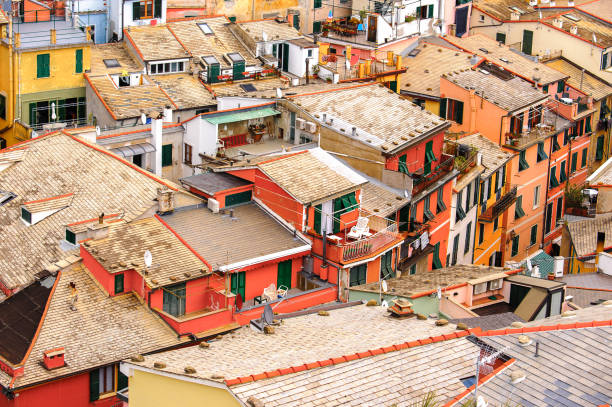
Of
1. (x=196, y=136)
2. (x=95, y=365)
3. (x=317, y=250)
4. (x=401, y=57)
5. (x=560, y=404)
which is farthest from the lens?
(x=401, y=57)

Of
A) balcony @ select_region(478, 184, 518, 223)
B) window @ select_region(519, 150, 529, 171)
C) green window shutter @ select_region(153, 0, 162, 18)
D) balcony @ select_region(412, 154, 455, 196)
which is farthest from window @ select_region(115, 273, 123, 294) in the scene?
window @ select_region(519, 150, 529, 171)

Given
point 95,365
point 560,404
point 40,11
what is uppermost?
point 40,11

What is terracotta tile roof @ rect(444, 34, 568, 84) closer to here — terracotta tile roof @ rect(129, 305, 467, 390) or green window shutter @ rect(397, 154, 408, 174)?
green window shutter @ rect(397, 154, 408, 174)

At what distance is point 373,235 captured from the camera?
193 feet

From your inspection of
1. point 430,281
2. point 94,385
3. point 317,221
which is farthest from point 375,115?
point 94,385

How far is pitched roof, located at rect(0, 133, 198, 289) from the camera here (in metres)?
54.8

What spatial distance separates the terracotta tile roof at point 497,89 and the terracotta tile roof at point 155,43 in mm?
16408

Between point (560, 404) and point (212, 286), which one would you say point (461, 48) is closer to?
point (212, 286)

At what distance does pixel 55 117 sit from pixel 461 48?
31024mm

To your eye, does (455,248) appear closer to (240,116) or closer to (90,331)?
(240,116)

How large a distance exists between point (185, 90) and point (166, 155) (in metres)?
7.28

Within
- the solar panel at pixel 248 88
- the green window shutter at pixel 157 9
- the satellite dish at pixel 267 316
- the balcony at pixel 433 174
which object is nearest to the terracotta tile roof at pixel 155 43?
the green window shutter at pixel 157 9

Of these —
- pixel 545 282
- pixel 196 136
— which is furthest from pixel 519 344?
pixel 196 136

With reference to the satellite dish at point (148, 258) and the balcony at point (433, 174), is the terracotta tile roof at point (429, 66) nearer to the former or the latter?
the balcony at point (433, 174)
